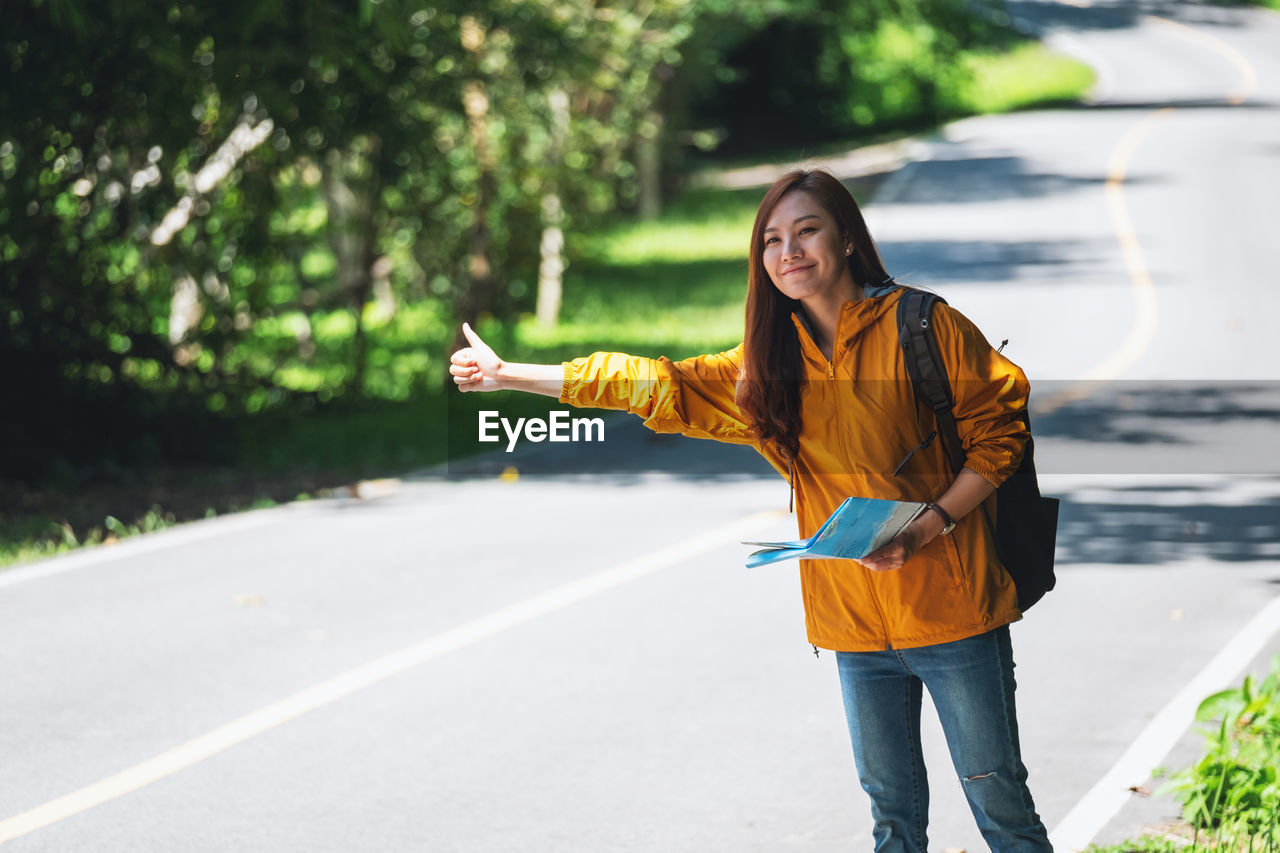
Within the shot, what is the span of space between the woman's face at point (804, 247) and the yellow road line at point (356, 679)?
11.1 ft

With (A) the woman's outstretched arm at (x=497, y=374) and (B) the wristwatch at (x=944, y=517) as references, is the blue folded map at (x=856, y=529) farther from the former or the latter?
(A) the woman's outstretched arm at (x=497, y=374)

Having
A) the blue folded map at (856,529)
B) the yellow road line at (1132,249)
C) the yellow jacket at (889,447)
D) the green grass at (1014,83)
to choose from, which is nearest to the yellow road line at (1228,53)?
the yellow road line at (1132,249)

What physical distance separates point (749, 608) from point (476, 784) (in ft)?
8.87

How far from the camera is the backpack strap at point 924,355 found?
10.8ft

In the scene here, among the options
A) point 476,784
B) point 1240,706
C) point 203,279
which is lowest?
point 476,784

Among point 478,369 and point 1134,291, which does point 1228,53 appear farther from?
point 478,369

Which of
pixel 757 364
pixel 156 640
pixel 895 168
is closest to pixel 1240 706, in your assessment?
pixel 757 364

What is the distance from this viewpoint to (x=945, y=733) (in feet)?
11.1

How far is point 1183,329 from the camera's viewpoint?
16375 millimetres

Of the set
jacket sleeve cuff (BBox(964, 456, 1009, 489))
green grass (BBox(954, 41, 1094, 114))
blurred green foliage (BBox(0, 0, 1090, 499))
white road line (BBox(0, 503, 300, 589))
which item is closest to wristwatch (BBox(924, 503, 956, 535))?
jacket sleeve cuff (BBox(964, 456, 1009, 489))

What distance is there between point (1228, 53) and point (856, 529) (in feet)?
136

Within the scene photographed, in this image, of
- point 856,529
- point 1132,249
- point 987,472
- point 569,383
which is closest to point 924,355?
point 987,472

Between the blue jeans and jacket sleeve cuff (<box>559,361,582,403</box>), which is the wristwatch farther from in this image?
jacket sleeve cuff (<box>559,361,582,403</box>)

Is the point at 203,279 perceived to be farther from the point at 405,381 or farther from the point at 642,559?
the point at 642,559
